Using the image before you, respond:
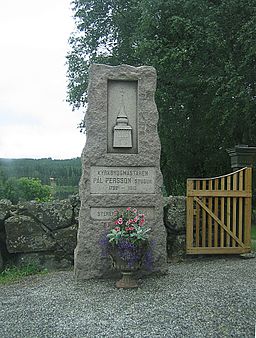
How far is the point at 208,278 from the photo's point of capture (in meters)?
6.73

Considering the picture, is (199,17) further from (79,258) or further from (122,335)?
(122,335)

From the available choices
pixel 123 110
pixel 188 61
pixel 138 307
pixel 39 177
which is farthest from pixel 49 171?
pixel 138 307

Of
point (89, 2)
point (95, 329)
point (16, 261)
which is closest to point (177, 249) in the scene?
point (16, 261)

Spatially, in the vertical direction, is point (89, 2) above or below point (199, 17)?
above

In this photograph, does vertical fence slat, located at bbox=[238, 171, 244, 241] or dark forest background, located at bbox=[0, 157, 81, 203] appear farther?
dark forest background, located at bbox=[0, 157, 81, 203]

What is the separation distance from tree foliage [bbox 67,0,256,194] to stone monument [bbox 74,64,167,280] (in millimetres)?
6469

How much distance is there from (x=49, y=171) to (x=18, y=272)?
6.06 meters

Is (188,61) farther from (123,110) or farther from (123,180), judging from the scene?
(123,180)

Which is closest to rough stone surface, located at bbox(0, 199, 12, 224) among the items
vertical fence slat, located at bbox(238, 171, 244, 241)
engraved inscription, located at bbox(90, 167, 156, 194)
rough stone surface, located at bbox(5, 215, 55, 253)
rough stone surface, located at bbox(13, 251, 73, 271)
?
rough stone surface, located at bbox(5, 215, 55, 253)

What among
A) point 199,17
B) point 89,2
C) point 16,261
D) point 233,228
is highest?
point 89,2

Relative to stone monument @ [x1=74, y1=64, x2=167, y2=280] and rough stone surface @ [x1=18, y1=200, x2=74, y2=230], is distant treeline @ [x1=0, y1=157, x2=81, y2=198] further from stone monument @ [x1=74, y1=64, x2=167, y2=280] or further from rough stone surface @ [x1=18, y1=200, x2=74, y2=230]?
stone monument @ [x1=74, y1=64, x2=167, y2=280]

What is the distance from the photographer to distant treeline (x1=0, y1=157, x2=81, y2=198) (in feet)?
44.2

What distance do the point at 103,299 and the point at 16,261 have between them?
10.2 ft

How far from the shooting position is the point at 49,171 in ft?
45.9
